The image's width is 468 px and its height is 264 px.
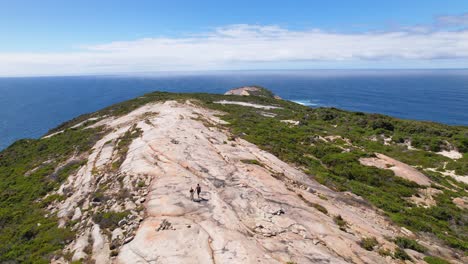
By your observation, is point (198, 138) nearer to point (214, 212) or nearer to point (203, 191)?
point (203, 191)

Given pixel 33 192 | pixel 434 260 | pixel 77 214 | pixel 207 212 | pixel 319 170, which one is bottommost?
pixel 434 260

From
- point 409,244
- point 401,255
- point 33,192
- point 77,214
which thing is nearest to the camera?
point 401,255

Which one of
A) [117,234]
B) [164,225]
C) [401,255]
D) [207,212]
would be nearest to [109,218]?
[117,234]

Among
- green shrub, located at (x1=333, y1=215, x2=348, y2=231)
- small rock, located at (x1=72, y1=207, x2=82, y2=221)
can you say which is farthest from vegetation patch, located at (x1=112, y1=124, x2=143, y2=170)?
green shrub, located at (x1=333, y1=215, x2=348, y2=231)

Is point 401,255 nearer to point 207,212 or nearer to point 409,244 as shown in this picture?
point 409,244

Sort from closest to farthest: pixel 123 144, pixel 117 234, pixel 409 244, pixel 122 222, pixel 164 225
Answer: pixel 164 225, pixel 117 234, pixel 122 222, pixel 409 244, pixel 123 144

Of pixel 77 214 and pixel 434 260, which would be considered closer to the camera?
pixel 434 260

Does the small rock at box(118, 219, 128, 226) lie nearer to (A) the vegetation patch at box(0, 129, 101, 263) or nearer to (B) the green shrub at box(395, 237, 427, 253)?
(A) the vegetation patch at box(0, 129, 101, 263)

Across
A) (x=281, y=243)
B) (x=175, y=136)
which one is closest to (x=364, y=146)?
(x=175, y=136)
